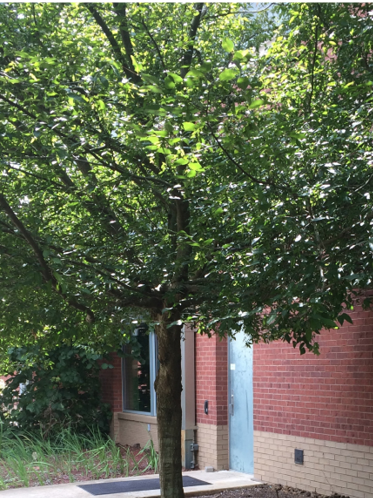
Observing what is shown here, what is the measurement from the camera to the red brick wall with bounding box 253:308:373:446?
285 inches

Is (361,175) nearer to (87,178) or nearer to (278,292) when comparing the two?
(278,292)

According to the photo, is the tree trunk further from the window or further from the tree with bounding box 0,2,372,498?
the window

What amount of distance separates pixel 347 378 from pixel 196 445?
353cm

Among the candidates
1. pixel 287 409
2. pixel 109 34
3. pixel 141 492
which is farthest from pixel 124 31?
pixel 141 492

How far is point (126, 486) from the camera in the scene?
8359mm

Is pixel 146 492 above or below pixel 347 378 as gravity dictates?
below

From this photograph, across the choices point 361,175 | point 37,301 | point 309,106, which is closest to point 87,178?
point 37,301

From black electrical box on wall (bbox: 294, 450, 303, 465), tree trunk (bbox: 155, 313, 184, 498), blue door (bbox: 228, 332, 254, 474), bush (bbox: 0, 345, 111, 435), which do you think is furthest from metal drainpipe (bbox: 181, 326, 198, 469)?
tree trunk (bbox: 155, 313, 184, 498)

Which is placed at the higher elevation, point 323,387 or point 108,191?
point 108,191

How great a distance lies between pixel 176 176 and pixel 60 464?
7.49 m

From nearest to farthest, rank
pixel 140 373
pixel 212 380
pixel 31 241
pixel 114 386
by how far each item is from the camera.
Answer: pixel 31 241
pixel 212 380
pixel 140 373
pixel 114 386

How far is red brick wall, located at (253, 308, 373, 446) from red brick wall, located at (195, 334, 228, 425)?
0.98 meters

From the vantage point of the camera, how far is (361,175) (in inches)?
154

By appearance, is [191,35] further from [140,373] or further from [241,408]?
[140,373]
